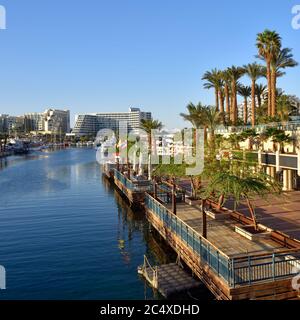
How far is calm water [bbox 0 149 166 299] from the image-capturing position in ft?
62.7

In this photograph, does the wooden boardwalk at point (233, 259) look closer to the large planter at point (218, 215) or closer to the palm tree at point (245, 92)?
the large planter at point (218, 215)

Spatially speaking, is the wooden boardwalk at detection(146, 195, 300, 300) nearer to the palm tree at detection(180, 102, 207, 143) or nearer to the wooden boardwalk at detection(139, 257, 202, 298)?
the wooden boardwalk at detection(139, 257, 202, 298)

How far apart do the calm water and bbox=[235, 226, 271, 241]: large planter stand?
5.77m

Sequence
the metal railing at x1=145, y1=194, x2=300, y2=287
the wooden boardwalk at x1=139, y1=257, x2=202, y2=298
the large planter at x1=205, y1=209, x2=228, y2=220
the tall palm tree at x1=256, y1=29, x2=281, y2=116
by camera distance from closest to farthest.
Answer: the metal railing at x1=145, y1=194, x2=300, y2=287
the wooden boardwalk at x1=139, y1=257, x2=202, y2=298
the large planter at x1=205, y1=209, x2=228, y2=220
the tall palm tree at x1=256, y1=29, x2=281, y2=116

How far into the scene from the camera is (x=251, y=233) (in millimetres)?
19578

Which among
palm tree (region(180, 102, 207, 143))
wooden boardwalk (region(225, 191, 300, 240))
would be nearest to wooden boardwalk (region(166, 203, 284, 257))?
wooden boardwalk (region(225, 191, 300, 240))

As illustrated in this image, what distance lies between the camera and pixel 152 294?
58.8ft

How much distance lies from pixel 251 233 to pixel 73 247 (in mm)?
12639

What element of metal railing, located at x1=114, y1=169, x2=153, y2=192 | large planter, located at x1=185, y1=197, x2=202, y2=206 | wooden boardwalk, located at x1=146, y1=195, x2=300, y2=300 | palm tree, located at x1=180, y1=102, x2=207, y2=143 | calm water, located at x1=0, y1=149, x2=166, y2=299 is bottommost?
calm water, located at x1=0, y1=149, x2=166, y2=299

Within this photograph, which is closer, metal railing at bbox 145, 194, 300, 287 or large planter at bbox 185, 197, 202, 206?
metal railing at bbox 145, 194, 300, 287

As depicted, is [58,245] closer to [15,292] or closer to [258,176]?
[15,292]

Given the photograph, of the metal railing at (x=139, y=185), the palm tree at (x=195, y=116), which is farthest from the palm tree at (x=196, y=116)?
the metal railing at (x=139, y=185)

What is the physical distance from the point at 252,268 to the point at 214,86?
67113 mm

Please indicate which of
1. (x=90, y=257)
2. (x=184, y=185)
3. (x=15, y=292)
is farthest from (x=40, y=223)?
(x=184, y=185)
